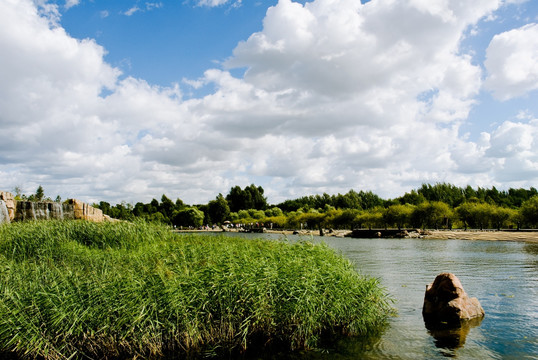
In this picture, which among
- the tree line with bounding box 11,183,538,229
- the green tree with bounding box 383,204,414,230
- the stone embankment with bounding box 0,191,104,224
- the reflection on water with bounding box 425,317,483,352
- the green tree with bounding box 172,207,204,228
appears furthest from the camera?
the green tree with bounding box 172,207,204,228

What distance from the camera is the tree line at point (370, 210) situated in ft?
264

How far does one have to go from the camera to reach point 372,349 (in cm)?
1030

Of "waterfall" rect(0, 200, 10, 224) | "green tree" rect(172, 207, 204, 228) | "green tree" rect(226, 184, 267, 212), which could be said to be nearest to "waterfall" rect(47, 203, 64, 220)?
"waterfall" rect(0, 200, 10, 224)

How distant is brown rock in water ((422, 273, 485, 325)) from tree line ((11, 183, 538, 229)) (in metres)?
18.1

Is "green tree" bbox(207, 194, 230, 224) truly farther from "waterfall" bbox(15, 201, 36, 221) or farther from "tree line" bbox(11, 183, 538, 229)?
"waterfall" bbox(15, 201, 36, 221)

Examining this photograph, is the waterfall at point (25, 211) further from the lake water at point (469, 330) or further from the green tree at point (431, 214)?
the green tree at point (431, 214)

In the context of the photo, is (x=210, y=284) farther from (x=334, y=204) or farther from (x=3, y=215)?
(x=334, y=204)

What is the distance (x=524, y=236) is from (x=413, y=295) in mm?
52197

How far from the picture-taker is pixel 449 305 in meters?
13.1

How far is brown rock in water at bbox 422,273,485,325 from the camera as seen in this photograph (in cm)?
1306

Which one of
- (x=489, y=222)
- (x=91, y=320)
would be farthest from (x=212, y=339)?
(x=489, y=222)

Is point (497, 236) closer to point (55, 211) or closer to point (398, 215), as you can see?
point (398, 215)

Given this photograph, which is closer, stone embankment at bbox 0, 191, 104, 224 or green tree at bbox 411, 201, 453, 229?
stone embankment at bbox 0, 191, 104, 224

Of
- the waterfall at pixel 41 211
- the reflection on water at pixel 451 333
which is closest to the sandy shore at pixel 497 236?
the reflection on water at pixel 451 333
